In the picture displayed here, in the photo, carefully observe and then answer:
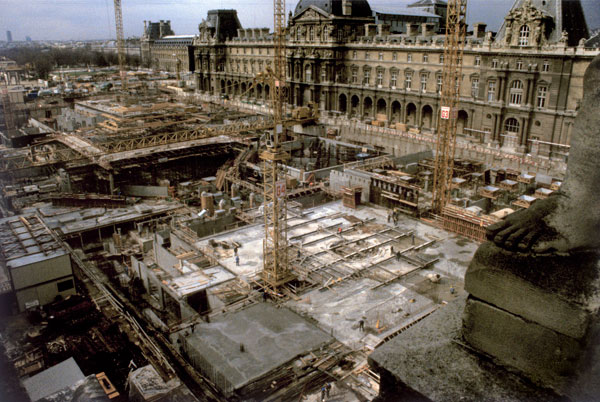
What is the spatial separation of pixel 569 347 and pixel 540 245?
2.60 feet

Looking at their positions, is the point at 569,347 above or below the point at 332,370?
above

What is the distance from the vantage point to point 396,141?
66.8 m

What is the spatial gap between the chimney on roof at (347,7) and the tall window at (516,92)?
3277 cm

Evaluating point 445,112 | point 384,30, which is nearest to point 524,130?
point 445,112

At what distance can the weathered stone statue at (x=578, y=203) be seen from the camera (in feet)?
11.3

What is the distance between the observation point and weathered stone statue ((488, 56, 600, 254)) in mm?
3439

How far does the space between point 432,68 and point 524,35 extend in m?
13.8

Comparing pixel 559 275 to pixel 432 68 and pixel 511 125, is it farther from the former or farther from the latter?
pixel 432 68

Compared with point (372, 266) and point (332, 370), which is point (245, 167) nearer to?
point (372, 266)

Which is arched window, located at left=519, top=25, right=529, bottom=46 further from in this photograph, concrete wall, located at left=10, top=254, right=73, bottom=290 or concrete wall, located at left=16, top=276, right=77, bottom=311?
concrete wall, located at left=16, top=276, right=77, bottom=311

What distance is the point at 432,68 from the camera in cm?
6738

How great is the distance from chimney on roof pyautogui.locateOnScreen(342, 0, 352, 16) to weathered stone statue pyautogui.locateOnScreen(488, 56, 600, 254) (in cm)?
8172

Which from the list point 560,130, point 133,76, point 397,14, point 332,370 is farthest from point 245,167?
point 133,76

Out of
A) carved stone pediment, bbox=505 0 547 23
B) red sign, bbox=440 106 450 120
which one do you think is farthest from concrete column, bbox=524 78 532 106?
red sign, bbox=440 106 450 120
